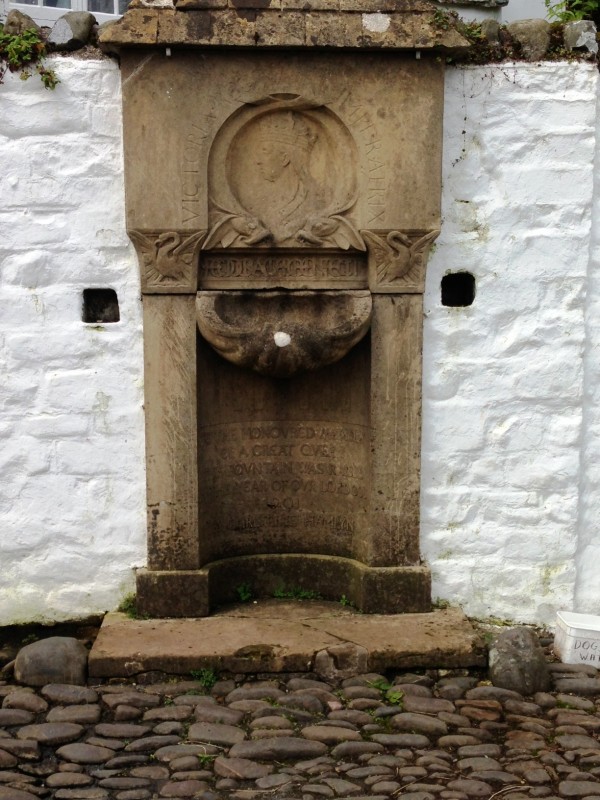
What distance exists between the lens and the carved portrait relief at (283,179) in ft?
16.2

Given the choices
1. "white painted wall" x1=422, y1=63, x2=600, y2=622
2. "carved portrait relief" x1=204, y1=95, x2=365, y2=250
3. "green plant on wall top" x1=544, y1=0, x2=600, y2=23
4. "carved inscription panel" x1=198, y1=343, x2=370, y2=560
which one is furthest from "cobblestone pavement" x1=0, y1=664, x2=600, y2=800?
"green plant on wall top" x1=544, y1=0, x2=600, y2=23

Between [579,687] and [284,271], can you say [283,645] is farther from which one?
[284,271]

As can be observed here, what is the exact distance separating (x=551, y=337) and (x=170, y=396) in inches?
70.3

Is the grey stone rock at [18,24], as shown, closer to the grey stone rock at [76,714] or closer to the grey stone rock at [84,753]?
the grey stone rock at [76,714]

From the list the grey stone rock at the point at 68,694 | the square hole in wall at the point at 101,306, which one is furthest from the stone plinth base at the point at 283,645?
the square hole in wall at the point at 101,306

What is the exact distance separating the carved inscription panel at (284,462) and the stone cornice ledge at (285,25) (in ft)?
4.74

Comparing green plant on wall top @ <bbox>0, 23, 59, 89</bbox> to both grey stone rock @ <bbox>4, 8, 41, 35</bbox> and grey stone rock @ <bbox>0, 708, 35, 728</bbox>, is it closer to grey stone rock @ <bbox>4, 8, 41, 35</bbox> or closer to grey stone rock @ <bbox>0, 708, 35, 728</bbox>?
grey stone rock @ <bbox>4, 8, 41, 35</bbox>

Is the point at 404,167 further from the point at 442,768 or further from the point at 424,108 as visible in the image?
the point at 442,768

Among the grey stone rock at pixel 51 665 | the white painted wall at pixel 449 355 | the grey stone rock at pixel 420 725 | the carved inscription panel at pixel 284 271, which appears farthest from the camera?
the carved inscription panel at pixel 284 271

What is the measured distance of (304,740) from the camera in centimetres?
413

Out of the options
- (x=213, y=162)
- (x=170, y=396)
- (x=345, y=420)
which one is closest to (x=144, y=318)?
(x=170, y=396)

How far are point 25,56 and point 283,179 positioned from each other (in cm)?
125

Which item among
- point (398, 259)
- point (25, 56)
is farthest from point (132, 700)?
point (25, 56)

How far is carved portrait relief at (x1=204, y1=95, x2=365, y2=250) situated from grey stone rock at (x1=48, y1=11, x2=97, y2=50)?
744mm
